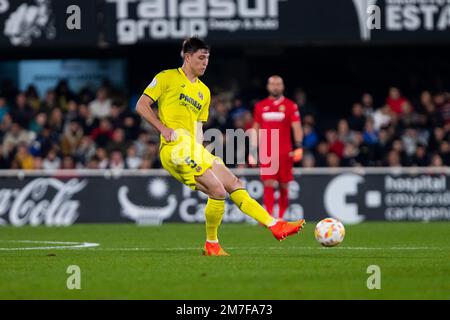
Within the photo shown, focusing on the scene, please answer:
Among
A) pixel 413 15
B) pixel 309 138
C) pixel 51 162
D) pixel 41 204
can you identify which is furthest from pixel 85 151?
pixel 413 15

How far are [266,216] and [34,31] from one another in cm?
1061

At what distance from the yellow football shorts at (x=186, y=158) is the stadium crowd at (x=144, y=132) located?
8.73 metres

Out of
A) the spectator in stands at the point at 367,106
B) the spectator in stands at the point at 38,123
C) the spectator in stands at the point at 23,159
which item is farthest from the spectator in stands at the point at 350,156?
→ the spectator in stands at the point at 38,123

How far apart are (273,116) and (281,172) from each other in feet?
2.91

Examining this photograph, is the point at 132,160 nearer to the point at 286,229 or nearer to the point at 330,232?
the point at 330,232

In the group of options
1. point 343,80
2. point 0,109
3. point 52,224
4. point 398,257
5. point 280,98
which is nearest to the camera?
point 398,257

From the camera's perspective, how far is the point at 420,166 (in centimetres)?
1984

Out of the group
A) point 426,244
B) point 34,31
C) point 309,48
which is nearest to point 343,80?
point 309,48

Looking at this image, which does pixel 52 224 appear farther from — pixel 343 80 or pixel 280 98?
pixel 343 80

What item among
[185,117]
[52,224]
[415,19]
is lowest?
[52,224]

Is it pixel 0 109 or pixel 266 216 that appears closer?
pixel 266 216

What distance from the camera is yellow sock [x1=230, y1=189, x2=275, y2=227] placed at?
35.2ft

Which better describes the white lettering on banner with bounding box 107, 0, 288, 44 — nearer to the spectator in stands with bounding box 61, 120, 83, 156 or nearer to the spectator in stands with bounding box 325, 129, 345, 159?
the spectator in stands with bounding box 61, 120, 83, 156

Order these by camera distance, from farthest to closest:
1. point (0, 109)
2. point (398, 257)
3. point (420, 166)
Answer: point (0, 109)
point (420, 166)
point (398, 257)
